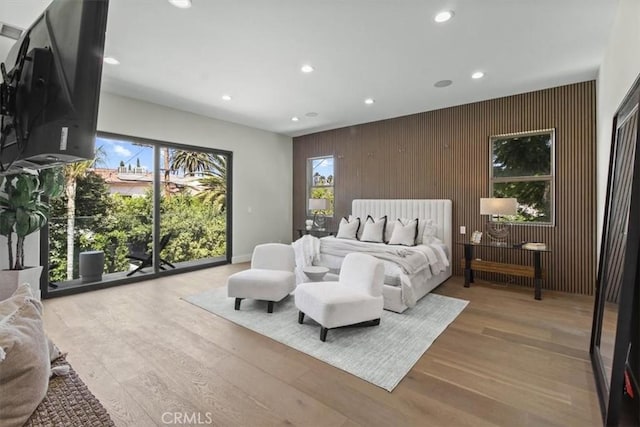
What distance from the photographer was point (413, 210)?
539cm

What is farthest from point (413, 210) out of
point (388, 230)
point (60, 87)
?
point (60, 87)

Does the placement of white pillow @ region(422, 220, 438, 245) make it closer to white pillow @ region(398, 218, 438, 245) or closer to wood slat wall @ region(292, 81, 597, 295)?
white pillow @ region(398, 218, 438, 245)

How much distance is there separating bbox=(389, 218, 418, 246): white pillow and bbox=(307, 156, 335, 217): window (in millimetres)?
2082

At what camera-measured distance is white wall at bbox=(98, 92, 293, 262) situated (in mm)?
4581

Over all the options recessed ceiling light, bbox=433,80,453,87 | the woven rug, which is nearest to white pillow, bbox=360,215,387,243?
recessed ceiling light, bbox=433,80,453,87

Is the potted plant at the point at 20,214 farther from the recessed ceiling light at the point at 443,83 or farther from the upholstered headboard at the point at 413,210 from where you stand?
the recessed ceiling light at the point at 443,83

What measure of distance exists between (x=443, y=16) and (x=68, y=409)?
3587 millimetres

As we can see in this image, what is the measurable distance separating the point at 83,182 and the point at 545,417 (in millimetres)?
5757

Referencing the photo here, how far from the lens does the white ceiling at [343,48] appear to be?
252 centimetres

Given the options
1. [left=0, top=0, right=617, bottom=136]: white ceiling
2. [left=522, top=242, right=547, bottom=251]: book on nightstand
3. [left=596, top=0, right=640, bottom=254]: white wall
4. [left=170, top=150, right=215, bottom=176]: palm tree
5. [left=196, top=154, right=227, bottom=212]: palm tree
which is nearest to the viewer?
[left=596, top=0, right=640, bottom=254]: white wall

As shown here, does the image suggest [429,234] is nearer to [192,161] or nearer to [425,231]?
[425,231]

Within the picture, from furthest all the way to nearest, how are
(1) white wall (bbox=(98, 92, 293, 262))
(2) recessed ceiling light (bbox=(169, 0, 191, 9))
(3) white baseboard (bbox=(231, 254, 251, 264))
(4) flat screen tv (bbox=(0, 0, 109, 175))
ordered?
(3) white baseboard (bbox=(231, 254, 251, 264)) → (1) white wall (bbox=(98, 92, 293, 262)) → (2) recessed ceiling light (bbox=(169, 0, 191, 9)) → (4) flat screen tv (bbox=(0, 0, 109, 175))

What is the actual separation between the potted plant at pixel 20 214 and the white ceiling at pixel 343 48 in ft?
5.07

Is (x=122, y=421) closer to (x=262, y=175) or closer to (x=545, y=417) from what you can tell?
(x=545, y=417)
